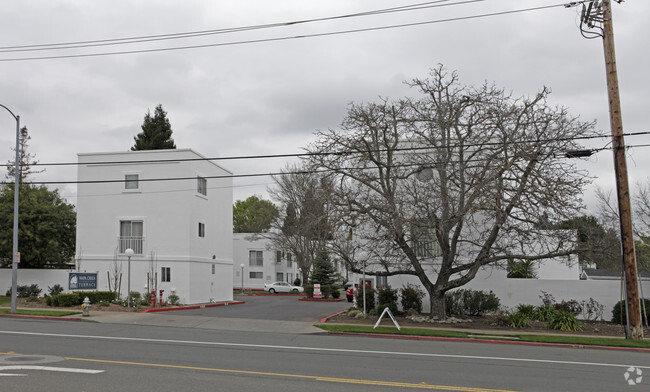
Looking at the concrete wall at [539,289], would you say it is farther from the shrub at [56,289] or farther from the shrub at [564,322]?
the shrub at [56,289]

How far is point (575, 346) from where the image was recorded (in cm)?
1697

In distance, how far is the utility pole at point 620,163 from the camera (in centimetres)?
1694

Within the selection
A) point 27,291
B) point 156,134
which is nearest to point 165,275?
point 27,291

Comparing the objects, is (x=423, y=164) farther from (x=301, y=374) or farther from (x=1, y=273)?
(x=1, y=273)

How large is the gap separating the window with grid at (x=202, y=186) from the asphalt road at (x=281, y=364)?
1578 centimetres

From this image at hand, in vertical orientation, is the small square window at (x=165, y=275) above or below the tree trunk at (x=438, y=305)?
above

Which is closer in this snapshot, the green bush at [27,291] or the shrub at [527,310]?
the shrub at [527,310]

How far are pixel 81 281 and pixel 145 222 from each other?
549 cm

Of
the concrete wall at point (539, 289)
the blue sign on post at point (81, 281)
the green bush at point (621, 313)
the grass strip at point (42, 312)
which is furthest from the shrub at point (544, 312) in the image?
the blue sign on post at point (81, 281)

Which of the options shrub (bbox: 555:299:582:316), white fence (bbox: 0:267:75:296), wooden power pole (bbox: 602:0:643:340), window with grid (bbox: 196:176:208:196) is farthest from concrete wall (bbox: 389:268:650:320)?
white fence (bbox: 0:267:75:296)

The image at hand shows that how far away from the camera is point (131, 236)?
102ft

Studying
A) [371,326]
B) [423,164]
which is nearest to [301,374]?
[371,326]

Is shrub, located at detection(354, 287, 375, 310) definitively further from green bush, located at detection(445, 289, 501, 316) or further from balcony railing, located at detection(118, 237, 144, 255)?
balcony railing, located at detection(118, 237, 144, 255)

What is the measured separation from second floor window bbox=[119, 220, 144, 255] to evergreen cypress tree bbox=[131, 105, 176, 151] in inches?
1042
